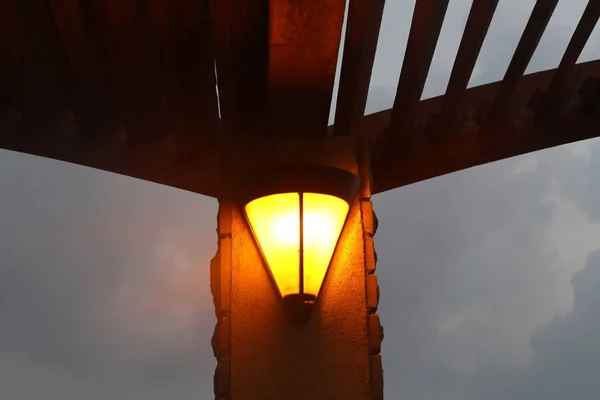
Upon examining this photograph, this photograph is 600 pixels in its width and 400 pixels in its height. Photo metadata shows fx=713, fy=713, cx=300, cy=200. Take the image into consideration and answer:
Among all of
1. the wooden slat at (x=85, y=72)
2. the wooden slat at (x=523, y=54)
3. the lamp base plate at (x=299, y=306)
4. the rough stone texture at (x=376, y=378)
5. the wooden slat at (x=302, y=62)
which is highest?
the wooden slat at (x=523, y=54)

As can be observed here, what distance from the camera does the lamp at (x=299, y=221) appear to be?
176 centimetres

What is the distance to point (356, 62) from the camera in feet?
6.68

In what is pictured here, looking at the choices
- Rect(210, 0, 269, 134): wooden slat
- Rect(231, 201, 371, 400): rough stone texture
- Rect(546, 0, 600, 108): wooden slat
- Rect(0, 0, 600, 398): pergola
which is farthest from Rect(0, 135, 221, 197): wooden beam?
Rect(546, 0, 600, 108): wooden slat

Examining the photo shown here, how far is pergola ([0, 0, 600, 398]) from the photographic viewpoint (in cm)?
187

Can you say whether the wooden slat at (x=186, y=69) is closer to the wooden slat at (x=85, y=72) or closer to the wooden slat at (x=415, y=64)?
the wooden slat at (x=85, y=72)

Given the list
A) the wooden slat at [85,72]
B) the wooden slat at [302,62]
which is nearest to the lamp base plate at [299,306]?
the wooden slat at [302,62]

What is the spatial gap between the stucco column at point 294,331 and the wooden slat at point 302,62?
0.99 ft

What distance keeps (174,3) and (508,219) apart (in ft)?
→ 74.8

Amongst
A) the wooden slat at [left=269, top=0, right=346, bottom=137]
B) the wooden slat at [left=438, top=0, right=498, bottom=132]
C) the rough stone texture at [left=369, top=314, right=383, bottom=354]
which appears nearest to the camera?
the wooden slat at [left=269, top=0, right=346, bottom=137]

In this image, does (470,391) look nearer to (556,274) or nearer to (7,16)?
(556,274)

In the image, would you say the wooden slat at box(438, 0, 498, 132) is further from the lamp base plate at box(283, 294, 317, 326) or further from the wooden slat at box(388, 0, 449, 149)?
the lamp base plate at box(283, 294, 317, 326)

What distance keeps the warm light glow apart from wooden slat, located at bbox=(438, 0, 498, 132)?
0.68 metres

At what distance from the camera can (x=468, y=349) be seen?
21.8 m

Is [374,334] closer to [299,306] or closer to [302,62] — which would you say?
[299,306]
